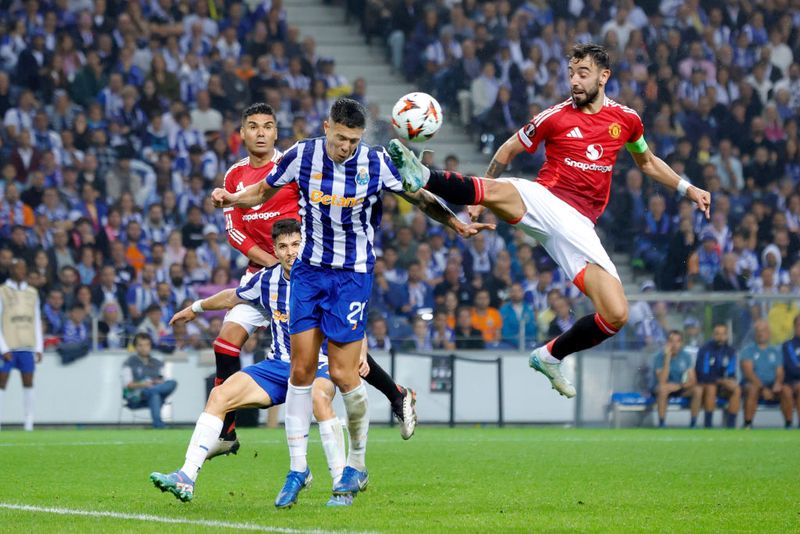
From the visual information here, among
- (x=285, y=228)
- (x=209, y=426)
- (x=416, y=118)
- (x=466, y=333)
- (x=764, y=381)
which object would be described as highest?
(x=416, y=118)

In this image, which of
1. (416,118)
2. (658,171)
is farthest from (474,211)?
(658,171)

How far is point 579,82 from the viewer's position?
907cm

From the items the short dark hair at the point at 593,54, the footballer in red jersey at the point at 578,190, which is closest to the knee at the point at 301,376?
the footballer in red jersey at the point at 578,190

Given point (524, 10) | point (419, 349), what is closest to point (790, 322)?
point (419, 349)

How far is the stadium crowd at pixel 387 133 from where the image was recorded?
18781mm

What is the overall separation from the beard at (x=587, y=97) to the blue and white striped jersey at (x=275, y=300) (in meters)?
2.33

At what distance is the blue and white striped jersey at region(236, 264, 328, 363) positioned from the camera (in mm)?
9078

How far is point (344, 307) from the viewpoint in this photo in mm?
7887

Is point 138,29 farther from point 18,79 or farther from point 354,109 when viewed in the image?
point 354,109

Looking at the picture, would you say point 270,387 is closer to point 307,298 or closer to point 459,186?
point 307,298

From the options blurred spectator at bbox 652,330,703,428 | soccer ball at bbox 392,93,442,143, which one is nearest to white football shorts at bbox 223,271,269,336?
soccer ball at bbox 392,93,442,143

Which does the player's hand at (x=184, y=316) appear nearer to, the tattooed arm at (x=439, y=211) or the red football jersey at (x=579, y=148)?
the tattooed arm at (x=439, y=211)

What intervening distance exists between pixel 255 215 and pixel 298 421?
8.23 ft

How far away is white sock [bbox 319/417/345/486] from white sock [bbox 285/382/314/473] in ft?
0.78
